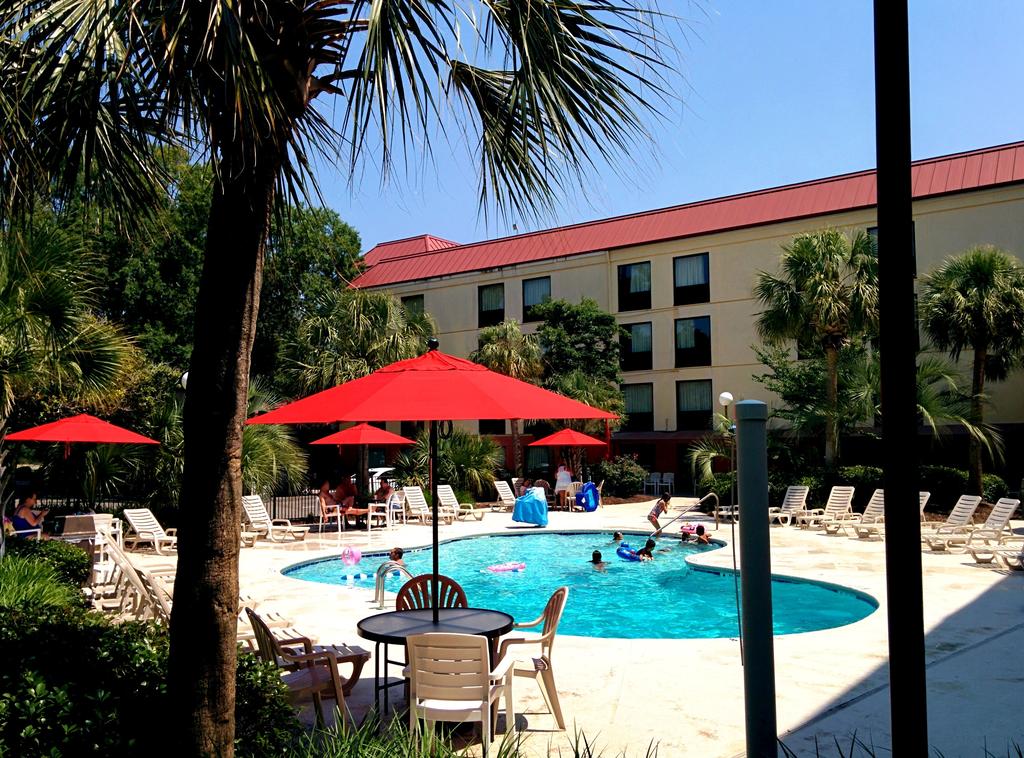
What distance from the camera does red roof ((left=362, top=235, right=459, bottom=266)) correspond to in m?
46.7

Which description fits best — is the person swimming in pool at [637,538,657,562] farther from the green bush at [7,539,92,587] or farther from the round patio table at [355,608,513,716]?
the round patio table at [355,608,513,716]

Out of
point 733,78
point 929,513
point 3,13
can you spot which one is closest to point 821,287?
point 929,513

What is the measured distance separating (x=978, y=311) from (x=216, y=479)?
22262 millimetres

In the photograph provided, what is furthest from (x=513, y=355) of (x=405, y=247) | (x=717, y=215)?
(x=405, y=247)

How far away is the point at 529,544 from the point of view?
818 inches

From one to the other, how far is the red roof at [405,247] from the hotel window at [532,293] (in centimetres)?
798

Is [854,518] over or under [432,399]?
under

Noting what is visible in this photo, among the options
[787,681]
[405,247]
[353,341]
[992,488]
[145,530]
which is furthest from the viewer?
[405,247]

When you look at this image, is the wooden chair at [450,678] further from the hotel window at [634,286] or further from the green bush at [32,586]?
the hotel window at [634,286]

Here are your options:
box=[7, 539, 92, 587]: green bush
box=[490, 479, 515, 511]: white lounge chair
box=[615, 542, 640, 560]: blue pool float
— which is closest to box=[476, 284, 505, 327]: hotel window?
box=[490, 479, 515, 511]: white lounge chair

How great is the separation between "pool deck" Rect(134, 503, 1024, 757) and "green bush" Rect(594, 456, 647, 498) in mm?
17862

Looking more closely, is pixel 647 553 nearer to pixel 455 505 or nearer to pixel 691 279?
pixel 455 505

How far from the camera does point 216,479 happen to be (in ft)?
12.4

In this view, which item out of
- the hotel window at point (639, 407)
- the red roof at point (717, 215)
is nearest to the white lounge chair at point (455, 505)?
the red roof at point (717, 215)
